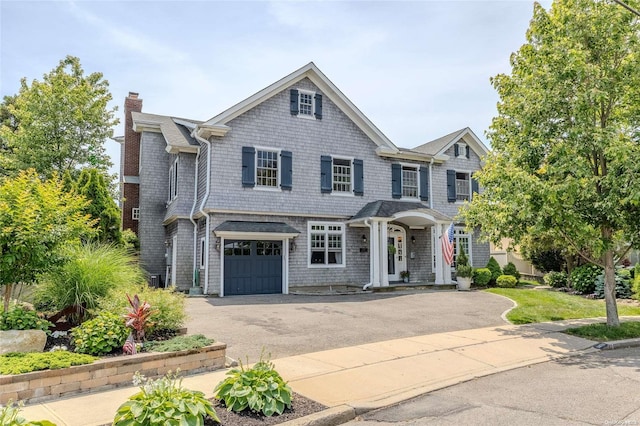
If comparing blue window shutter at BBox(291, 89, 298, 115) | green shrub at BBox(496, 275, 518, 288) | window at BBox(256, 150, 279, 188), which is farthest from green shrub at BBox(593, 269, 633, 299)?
blue window shutter at BBox(291, 89, 298, 115)

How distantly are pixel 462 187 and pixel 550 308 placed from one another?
35.6 feet

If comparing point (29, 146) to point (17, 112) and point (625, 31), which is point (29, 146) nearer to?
point (17, 112)

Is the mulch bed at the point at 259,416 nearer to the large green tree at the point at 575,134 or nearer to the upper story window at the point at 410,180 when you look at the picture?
the large green tree at the point at 575,134

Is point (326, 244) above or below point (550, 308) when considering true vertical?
above

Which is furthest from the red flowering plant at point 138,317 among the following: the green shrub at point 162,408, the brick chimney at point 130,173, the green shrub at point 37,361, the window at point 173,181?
the brick chimney at point 130,173

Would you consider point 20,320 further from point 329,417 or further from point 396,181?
point 396,181

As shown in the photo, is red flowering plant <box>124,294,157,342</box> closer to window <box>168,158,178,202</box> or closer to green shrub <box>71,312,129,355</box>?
green shrub <box>71,312,129,355</box>

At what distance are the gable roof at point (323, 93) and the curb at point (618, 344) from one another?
43.5ft

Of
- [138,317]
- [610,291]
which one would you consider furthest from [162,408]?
[610,291]

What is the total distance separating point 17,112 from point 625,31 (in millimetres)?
28214

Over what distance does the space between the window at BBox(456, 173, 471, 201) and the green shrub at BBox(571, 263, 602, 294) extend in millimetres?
6494

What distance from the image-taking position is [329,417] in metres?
5.18

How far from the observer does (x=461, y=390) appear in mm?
6438

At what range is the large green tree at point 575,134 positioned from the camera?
998cm
